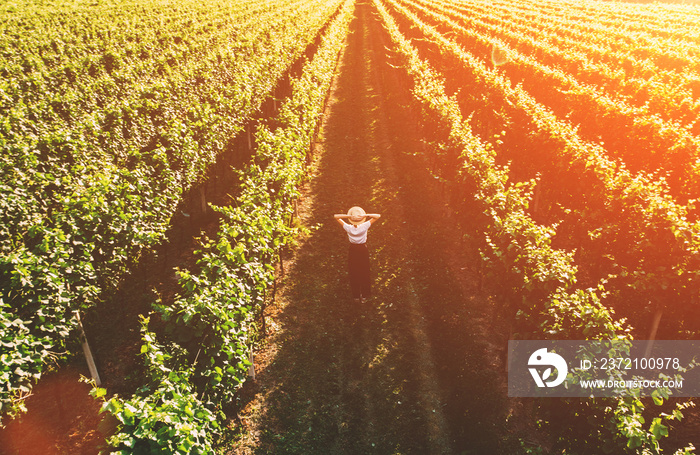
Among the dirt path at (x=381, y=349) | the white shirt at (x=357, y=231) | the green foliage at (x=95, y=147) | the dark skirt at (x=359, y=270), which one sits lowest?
the dirt path at (x=381, y=349)

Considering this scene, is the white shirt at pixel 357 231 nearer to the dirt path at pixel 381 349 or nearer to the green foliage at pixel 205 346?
the green foliage at pixel 205 346

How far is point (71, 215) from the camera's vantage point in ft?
25.1

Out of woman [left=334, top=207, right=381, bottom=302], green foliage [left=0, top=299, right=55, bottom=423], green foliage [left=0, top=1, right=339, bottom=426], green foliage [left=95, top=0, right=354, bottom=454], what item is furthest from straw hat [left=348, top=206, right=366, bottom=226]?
green foliage [left=0, top=299, right=55, bottom=423]

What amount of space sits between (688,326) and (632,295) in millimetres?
1065

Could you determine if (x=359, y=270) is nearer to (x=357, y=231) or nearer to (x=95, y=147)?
(x=357, y=231)

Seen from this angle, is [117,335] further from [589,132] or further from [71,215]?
[589,132]

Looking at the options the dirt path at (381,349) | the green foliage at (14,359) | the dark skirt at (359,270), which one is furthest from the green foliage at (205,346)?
the dark skirt at (359,270)

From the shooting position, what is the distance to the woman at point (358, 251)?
29.0 feet

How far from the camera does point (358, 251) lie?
9141mm

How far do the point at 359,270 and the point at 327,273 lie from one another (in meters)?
1.64

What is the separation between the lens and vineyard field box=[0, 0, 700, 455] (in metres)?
6.05

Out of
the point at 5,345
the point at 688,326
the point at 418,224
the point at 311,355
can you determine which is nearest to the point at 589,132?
the point at 418,224

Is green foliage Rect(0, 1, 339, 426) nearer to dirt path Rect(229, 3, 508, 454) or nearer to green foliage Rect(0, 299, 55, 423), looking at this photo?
green foliage Rect(0, 299, 55, 423)

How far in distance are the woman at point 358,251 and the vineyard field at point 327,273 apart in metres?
0.41
